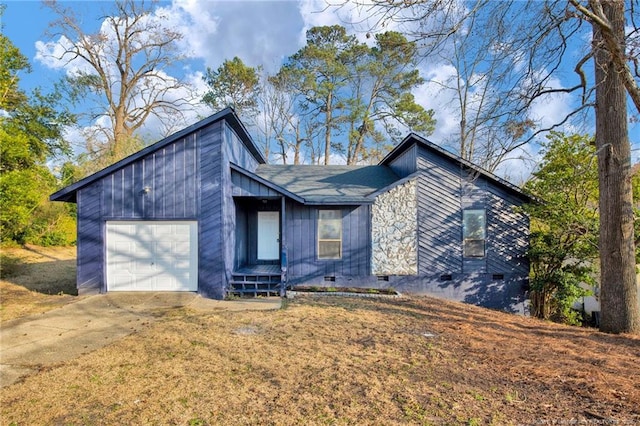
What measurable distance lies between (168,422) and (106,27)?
26.5 meters

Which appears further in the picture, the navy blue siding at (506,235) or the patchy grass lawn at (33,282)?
the navy blue siding at (506,235)

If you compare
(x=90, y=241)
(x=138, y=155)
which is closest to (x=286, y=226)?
(x=138, y=155)

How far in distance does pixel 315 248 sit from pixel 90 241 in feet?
20.7

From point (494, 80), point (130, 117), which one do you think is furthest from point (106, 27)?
point (494, 80)

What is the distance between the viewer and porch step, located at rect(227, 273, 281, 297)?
9180 millimetres

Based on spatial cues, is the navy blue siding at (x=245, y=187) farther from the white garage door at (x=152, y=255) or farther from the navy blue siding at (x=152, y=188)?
the white garage door at (x=152, y=255)

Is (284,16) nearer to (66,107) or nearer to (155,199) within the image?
(155,199)

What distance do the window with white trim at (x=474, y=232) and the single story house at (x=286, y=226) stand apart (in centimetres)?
3

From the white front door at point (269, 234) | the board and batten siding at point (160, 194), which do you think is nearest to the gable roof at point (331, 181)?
the white front door at point (269, 234)

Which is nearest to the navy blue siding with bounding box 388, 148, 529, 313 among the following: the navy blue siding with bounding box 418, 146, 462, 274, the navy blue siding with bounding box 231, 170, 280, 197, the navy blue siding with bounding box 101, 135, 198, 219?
the navy blue siding with bounding box 418, 146, 462, 274

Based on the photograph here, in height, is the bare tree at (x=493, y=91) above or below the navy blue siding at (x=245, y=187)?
above

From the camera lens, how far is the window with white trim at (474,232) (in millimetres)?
10281

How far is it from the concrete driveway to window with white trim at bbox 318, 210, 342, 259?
247 centimetres

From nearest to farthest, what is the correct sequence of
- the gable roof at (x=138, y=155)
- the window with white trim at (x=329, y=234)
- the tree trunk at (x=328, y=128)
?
the gable roof at (x=138, y=155)
the window with white trim at (x=329, y=234)
the tree trunk at (x=328, y=128)
